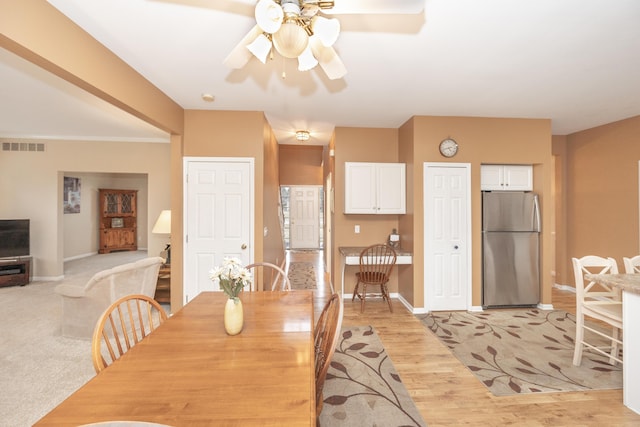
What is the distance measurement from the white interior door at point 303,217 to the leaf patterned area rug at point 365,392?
669cm

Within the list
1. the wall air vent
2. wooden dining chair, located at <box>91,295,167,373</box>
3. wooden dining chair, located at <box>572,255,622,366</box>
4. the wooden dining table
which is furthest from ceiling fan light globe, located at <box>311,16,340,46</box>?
the wall air vent

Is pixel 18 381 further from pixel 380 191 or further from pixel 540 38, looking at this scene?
pixel 540 38

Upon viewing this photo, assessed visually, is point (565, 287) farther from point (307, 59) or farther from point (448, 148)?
point (307, 59)

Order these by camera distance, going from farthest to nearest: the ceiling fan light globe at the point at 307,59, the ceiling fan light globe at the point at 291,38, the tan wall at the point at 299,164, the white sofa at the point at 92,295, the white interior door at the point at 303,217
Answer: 1. the white interior door at the point at 303,217
2. the tan wall at the point at 299,164
3. the white sofa at the point at 92,295
4. the ceiling fan light globe at the point at 307,59
5. the ceiling fan light globe at the point at 291,38

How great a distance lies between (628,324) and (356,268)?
3.00 metres

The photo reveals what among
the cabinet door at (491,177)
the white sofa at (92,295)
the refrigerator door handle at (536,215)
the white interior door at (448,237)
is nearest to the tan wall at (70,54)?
the white sofa at (92,295)

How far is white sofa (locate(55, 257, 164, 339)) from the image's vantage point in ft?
9.73

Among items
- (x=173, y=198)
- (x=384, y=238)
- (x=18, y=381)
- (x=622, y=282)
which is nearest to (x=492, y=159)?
(x=384, y=238)

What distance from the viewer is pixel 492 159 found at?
397cm

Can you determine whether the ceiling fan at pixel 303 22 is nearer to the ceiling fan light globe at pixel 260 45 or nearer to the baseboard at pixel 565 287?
the ceiling fan light globe at pixel 260 45

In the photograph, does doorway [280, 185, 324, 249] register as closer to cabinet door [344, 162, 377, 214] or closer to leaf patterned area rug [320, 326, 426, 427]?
cabinet door [344, 162, 377, 214]

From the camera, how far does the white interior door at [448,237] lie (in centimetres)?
391

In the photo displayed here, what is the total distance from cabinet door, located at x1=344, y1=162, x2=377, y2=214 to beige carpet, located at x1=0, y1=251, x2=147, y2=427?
139 inches

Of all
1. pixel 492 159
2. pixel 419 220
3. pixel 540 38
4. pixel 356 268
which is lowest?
pixel 356 268
